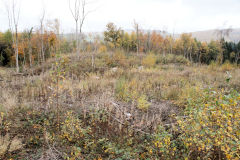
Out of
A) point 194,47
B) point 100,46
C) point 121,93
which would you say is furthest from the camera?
point 194,47

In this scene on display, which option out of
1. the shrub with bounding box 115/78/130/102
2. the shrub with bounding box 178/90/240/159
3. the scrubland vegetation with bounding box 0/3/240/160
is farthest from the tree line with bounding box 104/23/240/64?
the shrub with bounding box 178/90/240/159

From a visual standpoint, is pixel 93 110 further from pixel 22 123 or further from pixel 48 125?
pixel 22 123

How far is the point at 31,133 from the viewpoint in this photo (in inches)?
115

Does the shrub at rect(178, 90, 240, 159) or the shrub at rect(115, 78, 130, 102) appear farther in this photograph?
the shrub at rect(115, 78, 130, 102)

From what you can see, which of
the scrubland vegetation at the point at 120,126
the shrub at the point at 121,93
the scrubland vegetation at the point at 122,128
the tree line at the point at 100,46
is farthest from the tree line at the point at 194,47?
the scrubland vegetation at the point at 122,128

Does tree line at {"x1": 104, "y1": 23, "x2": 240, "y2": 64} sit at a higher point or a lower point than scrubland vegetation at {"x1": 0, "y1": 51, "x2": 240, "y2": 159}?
higher

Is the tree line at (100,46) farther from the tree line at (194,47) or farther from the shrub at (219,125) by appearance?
the shrub at (219,125)

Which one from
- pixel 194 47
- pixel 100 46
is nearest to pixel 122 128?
pixel 100 46

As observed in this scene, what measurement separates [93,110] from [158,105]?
6.71 feet

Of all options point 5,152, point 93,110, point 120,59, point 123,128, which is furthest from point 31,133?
point 120,59

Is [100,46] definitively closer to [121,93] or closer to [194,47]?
[194,47]

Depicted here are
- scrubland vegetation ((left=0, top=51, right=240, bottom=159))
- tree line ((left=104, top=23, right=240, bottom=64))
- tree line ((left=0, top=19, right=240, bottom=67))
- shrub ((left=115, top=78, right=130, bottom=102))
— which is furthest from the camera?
tree line ((left=104, top=23, right=240, bottom=64))

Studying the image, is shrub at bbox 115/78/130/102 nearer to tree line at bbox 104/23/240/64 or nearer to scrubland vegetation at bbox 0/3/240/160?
scrubland vegetation at bbox 0/3/240/160

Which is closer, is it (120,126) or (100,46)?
(120,126)
